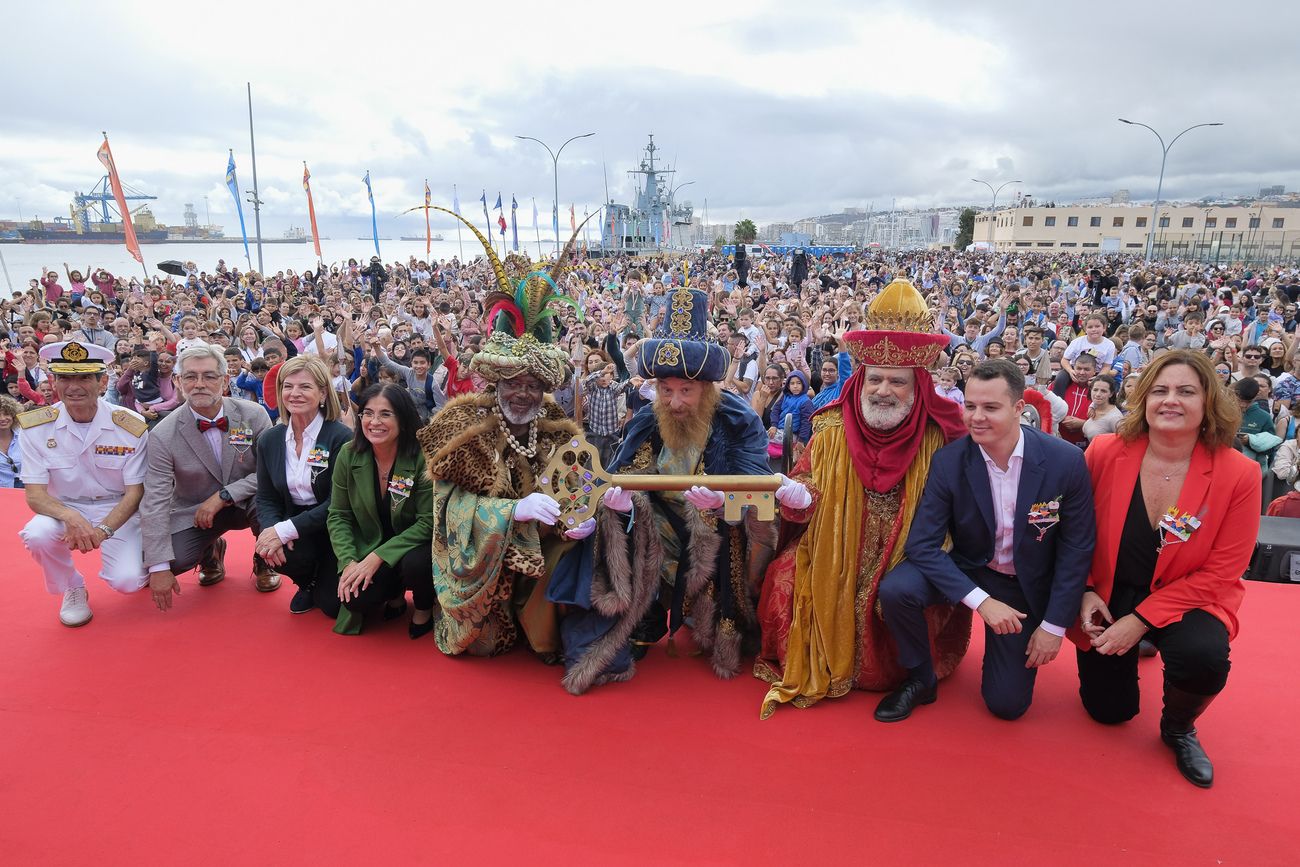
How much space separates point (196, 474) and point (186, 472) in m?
0.05

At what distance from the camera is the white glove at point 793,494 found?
9.98 feet

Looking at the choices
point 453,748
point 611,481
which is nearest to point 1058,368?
point 611,481

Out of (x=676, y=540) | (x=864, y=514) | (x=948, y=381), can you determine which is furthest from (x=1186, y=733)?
(x=948, y=381)

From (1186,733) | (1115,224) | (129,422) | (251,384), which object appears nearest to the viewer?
(1186,733)

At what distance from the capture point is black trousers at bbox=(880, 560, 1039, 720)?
292 cm

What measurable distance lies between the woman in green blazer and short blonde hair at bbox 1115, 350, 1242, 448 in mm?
3103

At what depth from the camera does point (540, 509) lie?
2.96 m

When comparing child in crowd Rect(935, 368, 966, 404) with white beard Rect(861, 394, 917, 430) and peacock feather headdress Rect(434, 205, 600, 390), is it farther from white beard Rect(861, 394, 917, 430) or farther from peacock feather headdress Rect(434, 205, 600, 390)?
peacock feather headdress Rect(434, 205, 600, 390)

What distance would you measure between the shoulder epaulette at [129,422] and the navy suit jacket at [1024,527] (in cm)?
400

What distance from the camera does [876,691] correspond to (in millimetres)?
3178

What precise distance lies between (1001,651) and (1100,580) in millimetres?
476

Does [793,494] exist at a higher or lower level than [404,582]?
higher

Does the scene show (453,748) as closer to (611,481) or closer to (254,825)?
(254,825)

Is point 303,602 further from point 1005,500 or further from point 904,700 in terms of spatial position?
point 1005,500
